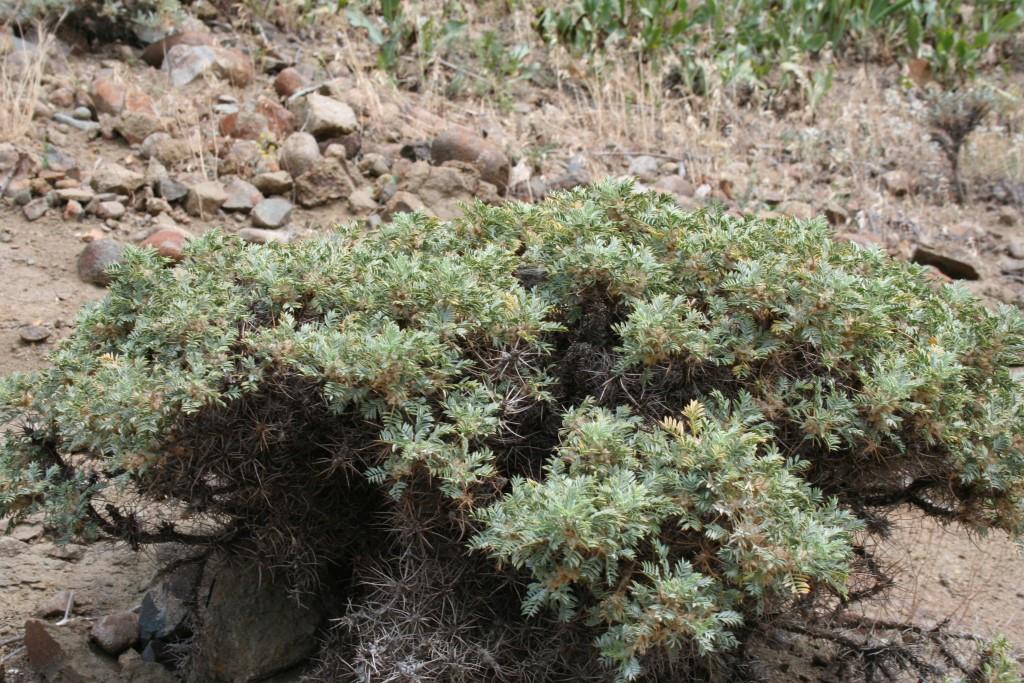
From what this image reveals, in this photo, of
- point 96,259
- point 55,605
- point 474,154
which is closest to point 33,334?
point 96,259

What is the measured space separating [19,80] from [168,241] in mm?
1901

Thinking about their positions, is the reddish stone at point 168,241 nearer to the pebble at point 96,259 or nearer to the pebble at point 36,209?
the pebble at point 96,259

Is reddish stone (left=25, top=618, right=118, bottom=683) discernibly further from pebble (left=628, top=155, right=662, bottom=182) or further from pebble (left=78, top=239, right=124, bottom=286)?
pebble (left=628, top=155, right=662, bottom=182)

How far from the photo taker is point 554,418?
2826mm

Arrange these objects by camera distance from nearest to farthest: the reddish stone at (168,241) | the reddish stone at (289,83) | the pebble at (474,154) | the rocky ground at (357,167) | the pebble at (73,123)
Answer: the rocky ground at (357,167)
the reddish stone at (168,241)
the pebble at (474,154)
the pebble at (73,123)
the reddish stone at (289,83)

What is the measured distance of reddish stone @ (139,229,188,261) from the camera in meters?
5.01

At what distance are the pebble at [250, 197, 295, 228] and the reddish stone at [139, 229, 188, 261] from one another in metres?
0.48

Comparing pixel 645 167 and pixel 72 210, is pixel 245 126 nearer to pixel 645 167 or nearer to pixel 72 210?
pixel 72 210

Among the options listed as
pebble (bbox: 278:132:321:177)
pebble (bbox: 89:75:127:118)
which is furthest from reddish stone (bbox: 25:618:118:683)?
pebble (bbox: 89:75:127:118)

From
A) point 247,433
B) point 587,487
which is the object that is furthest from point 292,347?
point 587,487

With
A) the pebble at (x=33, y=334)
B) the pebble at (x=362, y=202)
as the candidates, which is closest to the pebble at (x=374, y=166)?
the pebble at (x=362, y=202)

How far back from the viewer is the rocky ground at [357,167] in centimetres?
478

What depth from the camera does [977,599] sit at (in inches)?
151

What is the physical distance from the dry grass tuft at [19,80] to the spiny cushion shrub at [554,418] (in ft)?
10.3
